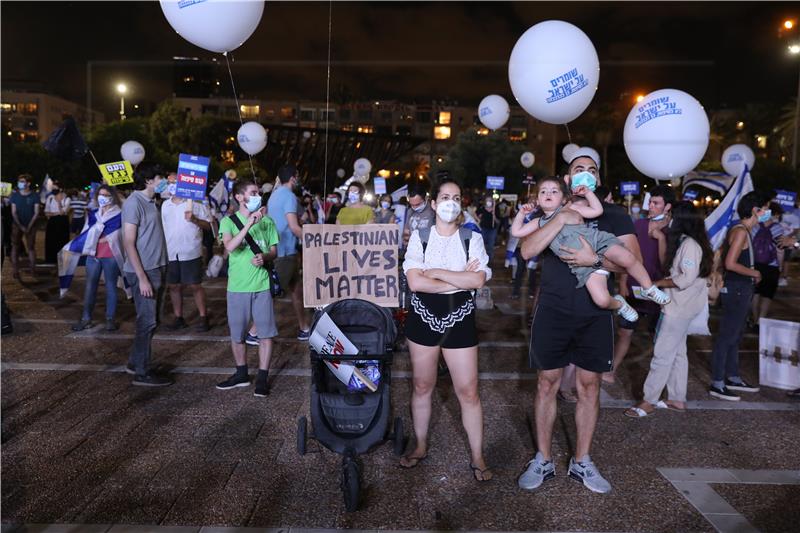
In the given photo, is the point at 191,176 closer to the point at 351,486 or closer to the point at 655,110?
the point at 351,486

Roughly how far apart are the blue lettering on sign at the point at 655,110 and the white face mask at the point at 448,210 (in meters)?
3.60

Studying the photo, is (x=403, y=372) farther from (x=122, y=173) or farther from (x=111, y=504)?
(x=122, y=173)

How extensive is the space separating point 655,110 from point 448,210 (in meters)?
3.68

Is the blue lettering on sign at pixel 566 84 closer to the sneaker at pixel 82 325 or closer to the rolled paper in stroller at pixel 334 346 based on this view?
the rolled paper in stroller at pixel 334 346

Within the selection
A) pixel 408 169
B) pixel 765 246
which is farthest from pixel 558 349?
pixel 408 169

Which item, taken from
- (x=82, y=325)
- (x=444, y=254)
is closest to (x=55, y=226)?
(x=82, y=325)

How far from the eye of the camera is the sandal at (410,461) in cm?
393

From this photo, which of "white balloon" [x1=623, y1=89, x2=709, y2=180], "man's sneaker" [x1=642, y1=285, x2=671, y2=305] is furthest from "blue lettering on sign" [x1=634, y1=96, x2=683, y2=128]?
"man's sneaker" [x1=642, y1=285, x2=671, y2=305]

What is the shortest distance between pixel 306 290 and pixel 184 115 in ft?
177

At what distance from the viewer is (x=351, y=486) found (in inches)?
130

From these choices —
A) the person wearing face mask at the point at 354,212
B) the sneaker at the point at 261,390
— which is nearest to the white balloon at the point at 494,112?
the person wearing face mask at the point at 354,212

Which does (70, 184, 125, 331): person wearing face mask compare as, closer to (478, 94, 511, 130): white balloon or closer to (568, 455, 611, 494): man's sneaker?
(568, 455, 611, 494): man's sneaker

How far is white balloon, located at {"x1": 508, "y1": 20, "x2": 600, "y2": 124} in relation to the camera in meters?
5.71

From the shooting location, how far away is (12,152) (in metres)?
43.6
